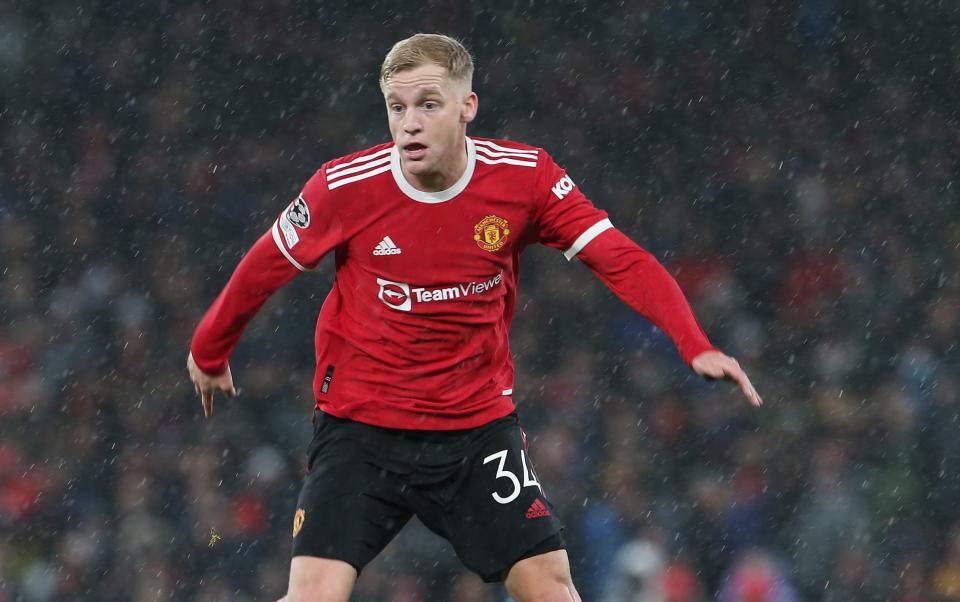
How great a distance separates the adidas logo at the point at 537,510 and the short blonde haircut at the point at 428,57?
1.24 metres

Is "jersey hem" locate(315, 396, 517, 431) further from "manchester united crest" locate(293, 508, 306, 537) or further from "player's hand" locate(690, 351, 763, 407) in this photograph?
"player's hand" locate(690, 351, 763, 407)

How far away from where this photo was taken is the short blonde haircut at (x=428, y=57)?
13.5 feet

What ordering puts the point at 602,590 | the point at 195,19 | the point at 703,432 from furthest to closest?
the point at 195,19
the point at 703,432
the point at 602,590

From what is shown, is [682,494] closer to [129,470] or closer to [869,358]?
[869,358]

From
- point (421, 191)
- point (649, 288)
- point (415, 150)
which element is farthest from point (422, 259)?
point (649, 288)

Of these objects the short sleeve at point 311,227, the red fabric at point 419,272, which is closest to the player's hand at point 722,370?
the red fabric at point 419,272

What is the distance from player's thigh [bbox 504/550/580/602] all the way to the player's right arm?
1050 millimetres

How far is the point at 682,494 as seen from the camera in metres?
8.67

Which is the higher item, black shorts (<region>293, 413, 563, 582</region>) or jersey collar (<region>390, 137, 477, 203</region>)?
jersey collar (<region>390, 137, 477, 203</region>)

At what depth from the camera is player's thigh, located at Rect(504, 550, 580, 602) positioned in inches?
162

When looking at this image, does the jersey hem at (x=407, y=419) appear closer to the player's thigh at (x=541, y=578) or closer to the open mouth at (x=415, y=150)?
the player's thigh at (x=541, y=578)

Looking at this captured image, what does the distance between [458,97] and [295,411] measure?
4965 mm

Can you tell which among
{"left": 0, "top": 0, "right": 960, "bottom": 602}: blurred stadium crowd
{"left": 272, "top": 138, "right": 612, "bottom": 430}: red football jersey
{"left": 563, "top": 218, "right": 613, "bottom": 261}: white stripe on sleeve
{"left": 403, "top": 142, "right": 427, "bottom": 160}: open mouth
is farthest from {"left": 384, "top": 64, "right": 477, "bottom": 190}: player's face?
{"left": 0, "top": 0, "right": 960, "bottom": 602}: blurred stadium crowd

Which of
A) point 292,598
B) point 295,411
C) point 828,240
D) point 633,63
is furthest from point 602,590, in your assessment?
point 292,598
